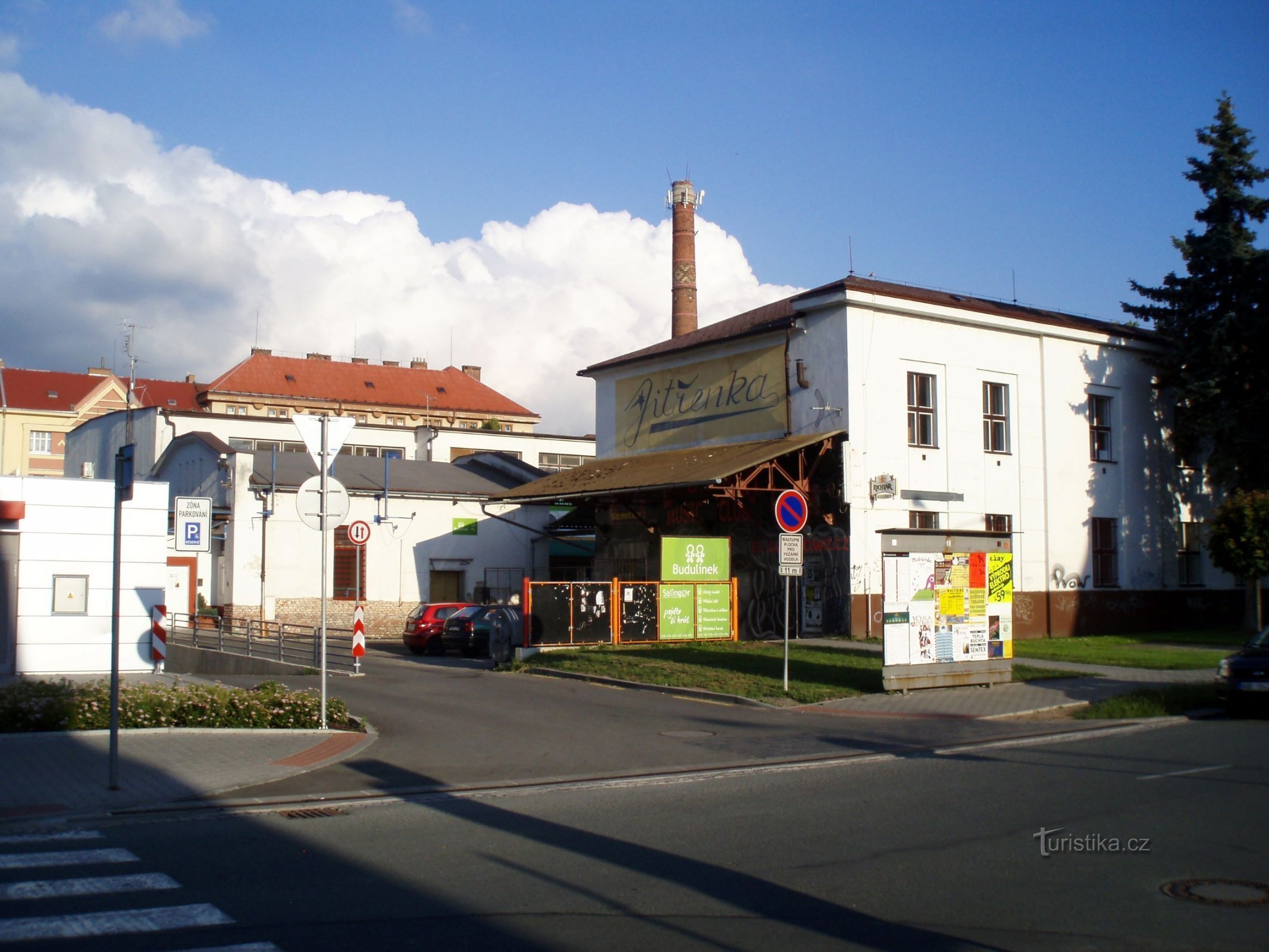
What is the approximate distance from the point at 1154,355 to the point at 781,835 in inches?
1228

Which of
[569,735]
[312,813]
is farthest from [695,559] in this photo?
[312,813]

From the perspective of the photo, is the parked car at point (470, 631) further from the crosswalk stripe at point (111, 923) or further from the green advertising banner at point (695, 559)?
the crosswalk stripe at point (111, 923)

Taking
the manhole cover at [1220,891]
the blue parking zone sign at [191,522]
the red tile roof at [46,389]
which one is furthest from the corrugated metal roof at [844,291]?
the red tile roof at [46,389]

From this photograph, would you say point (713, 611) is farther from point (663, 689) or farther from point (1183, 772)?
point (1183, 772)

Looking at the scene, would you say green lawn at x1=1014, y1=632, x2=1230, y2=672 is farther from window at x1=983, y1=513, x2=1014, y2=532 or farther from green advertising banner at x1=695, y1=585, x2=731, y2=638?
green advertising banner at x1=695, y1=585, x2=731, y2=638

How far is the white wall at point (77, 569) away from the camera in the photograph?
20.3m

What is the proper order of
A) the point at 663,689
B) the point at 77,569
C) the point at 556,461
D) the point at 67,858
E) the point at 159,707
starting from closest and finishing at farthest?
the point at 67,858 < the point at 159,707 < the point at 663,689 < the point at 77,569 < the point at 556,461

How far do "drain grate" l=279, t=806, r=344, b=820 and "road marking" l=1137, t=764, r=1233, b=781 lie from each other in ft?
24.2

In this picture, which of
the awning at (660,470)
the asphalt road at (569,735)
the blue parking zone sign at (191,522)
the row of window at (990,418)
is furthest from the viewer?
the row of window at (990,418)

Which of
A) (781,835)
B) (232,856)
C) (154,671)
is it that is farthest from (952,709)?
(154,671)

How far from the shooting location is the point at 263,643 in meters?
24.6

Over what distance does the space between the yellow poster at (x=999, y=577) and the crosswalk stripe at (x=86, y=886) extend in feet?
46.6

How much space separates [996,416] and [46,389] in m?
77.8

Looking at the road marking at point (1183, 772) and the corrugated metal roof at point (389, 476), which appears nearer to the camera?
the road marking at point (1183, 772)
